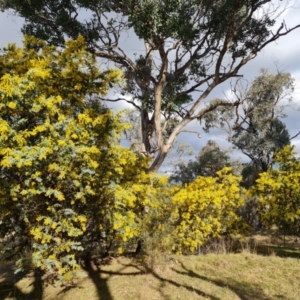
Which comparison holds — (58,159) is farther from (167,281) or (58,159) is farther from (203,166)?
(203,166)

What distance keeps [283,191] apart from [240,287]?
11.9 feet

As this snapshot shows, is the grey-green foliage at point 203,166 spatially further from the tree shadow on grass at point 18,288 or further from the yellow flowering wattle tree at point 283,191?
the tree shadow on grass at point 18,288

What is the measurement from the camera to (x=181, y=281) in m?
7.25

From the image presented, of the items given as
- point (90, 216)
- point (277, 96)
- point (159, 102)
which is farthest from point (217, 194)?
point (277, 96)

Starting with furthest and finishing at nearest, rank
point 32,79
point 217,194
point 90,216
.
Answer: point 217,194 < point 90,216 < point 32,79

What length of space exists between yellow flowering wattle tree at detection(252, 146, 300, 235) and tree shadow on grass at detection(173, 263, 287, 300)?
2828 millimetres

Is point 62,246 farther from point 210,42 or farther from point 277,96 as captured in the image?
point 277,96

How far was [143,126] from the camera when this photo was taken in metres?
11.7

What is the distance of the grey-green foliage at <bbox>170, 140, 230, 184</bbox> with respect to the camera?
83.7ft

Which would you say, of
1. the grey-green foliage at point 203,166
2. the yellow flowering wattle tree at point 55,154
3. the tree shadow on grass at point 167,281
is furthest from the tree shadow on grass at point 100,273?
the grey-green foliage at point 203,166

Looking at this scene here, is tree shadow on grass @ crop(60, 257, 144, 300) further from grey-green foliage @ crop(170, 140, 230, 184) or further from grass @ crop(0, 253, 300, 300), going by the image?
grey-green foliage @ crop(170, 140, 230, 184)

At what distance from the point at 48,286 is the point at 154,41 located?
8.02 metres

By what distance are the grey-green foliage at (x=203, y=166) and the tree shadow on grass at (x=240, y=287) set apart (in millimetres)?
18163

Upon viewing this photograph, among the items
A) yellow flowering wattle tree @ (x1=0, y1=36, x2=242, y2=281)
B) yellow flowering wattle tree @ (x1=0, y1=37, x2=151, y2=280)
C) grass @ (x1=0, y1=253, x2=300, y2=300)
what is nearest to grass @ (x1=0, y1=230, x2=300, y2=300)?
grass @ (x1=0, y1=253, x2=300, y2=300)
